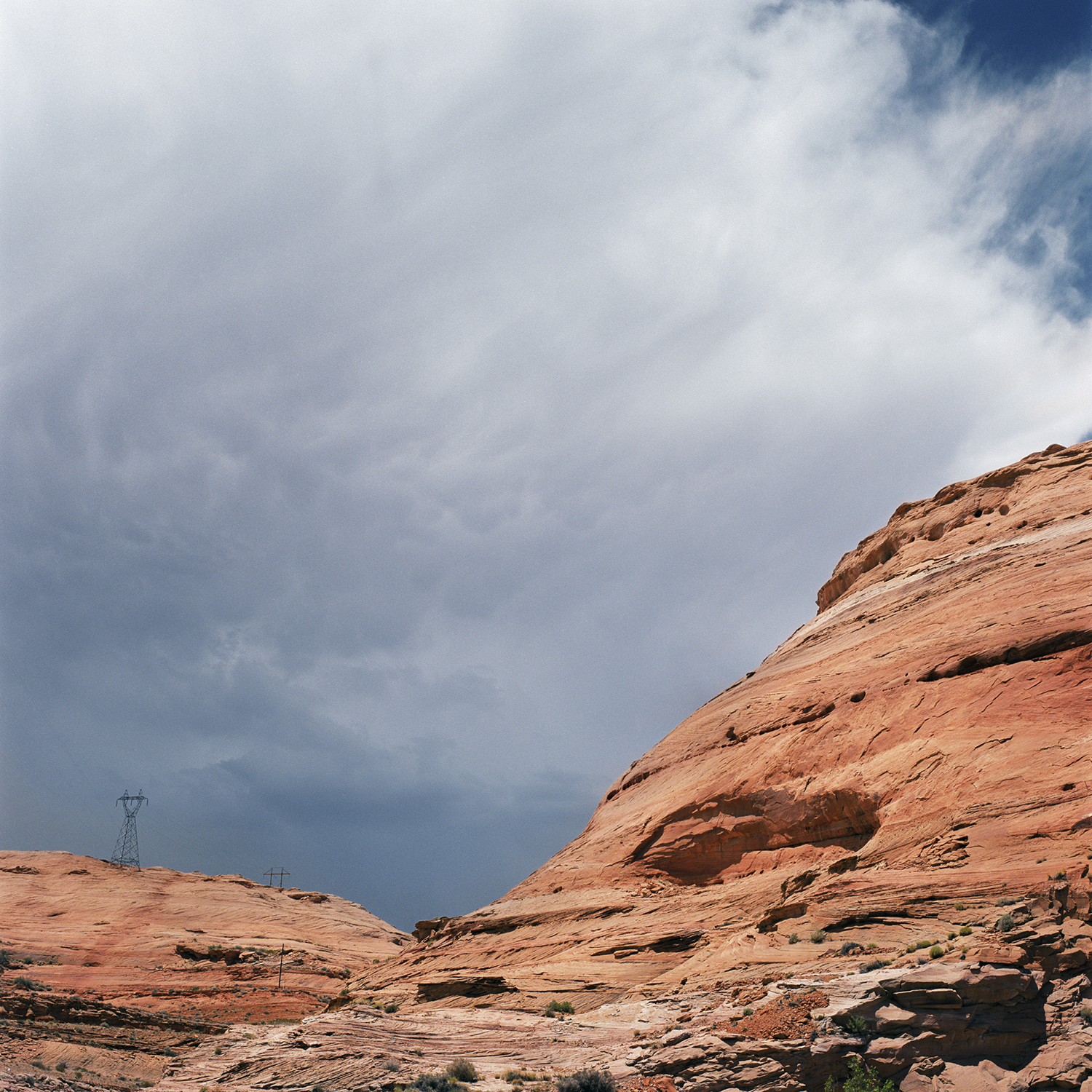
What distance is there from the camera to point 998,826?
69.8ft

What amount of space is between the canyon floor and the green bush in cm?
37

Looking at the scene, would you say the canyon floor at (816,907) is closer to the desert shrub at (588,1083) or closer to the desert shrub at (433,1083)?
the desert shrub at (588,1083)

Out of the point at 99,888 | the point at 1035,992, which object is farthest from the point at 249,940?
the point at 1035,992

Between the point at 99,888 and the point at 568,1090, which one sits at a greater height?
the point at 99,888

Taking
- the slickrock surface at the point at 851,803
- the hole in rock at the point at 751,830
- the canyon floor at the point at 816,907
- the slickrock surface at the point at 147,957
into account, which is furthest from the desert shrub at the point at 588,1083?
the slickrock surface at the point at 147,957

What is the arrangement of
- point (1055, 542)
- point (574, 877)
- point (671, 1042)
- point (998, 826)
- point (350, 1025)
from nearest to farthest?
point (671, 1042), point (998, 826), point (350, 1025), point (1055, 542), point (574, 877)

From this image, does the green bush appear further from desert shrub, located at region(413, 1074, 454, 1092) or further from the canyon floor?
the canyon floor

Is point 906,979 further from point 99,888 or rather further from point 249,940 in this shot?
point 99,888

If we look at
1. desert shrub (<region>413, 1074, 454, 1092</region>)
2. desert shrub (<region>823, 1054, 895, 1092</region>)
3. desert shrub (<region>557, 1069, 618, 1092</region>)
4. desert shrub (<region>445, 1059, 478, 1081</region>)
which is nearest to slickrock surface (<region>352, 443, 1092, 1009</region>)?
desert shrub (<region>823, 1054, 895, 1092</region>)

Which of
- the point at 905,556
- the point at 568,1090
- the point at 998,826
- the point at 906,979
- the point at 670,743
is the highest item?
the point at 905,556

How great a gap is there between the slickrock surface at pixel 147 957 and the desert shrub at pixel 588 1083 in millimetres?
19526

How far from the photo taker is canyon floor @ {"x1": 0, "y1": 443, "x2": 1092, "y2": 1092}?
16422 millimetres

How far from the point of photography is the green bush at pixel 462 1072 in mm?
19000

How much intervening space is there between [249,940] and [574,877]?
42.6 metres
